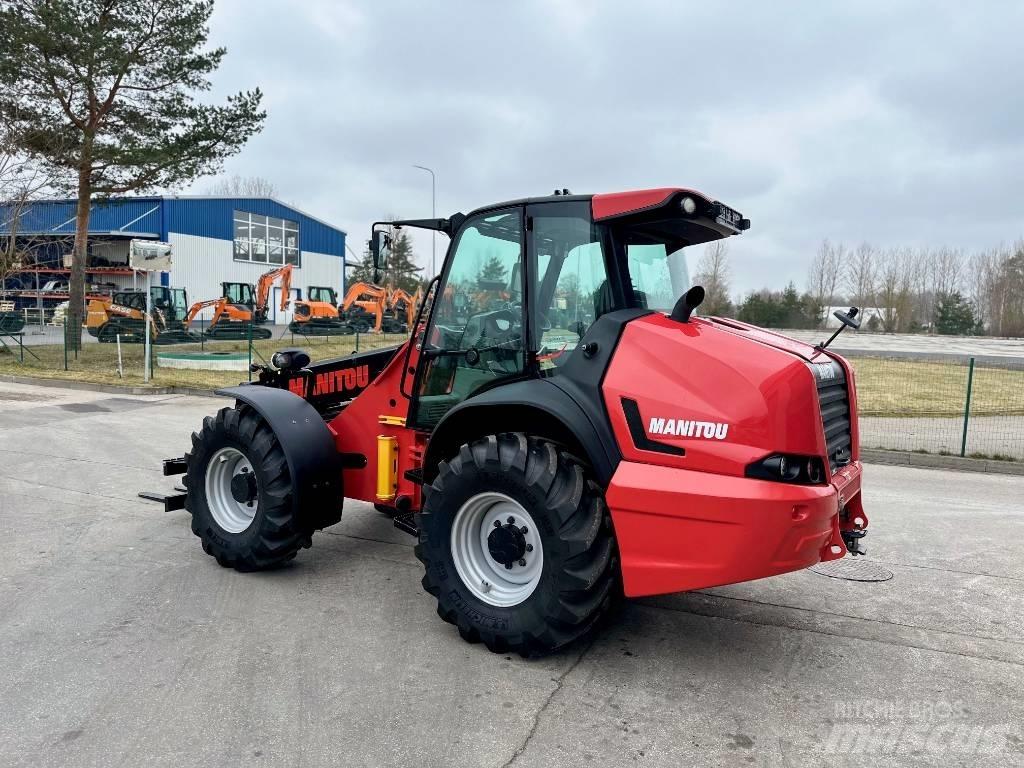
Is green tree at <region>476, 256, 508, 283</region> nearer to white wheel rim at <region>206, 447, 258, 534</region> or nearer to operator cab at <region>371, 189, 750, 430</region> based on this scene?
operator cab at <region>371, 189, 750, 430</region>

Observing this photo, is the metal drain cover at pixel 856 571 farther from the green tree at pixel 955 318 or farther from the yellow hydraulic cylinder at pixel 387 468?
the green tree at pixel 955 318

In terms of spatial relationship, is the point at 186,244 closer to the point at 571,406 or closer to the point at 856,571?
the point at 856,571

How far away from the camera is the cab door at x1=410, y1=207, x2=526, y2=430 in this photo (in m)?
4.23

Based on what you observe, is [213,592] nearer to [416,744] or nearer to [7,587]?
[7,587]

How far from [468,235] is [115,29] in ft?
69.6

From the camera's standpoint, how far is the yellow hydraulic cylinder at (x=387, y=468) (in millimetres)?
4832

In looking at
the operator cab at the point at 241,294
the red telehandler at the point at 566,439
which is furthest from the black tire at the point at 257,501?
the operator cab at the point at 241,294

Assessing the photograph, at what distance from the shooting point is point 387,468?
4.84 meters

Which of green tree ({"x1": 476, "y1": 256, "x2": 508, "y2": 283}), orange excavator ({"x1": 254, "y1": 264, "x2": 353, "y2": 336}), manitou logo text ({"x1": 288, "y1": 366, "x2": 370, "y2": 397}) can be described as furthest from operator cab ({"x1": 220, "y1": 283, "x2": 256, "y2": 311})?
green tree ({"x1": 476, "y1": 256, "x2": 508, "y2": 283})

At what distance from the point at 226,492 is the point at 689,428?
11.0ft

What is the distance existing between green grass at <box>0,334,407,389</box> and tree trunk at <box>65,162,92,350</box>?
26.2 inches

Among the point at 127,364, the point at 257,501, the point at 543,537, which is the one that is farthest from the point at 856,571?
the point at 127,364

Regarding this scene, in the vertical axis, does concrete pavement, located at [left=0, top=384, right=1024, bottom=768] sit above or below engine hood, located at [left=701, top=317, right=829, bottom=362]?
below

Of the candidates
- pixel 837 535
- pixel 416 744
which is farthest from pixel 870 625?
pixel 416 744
